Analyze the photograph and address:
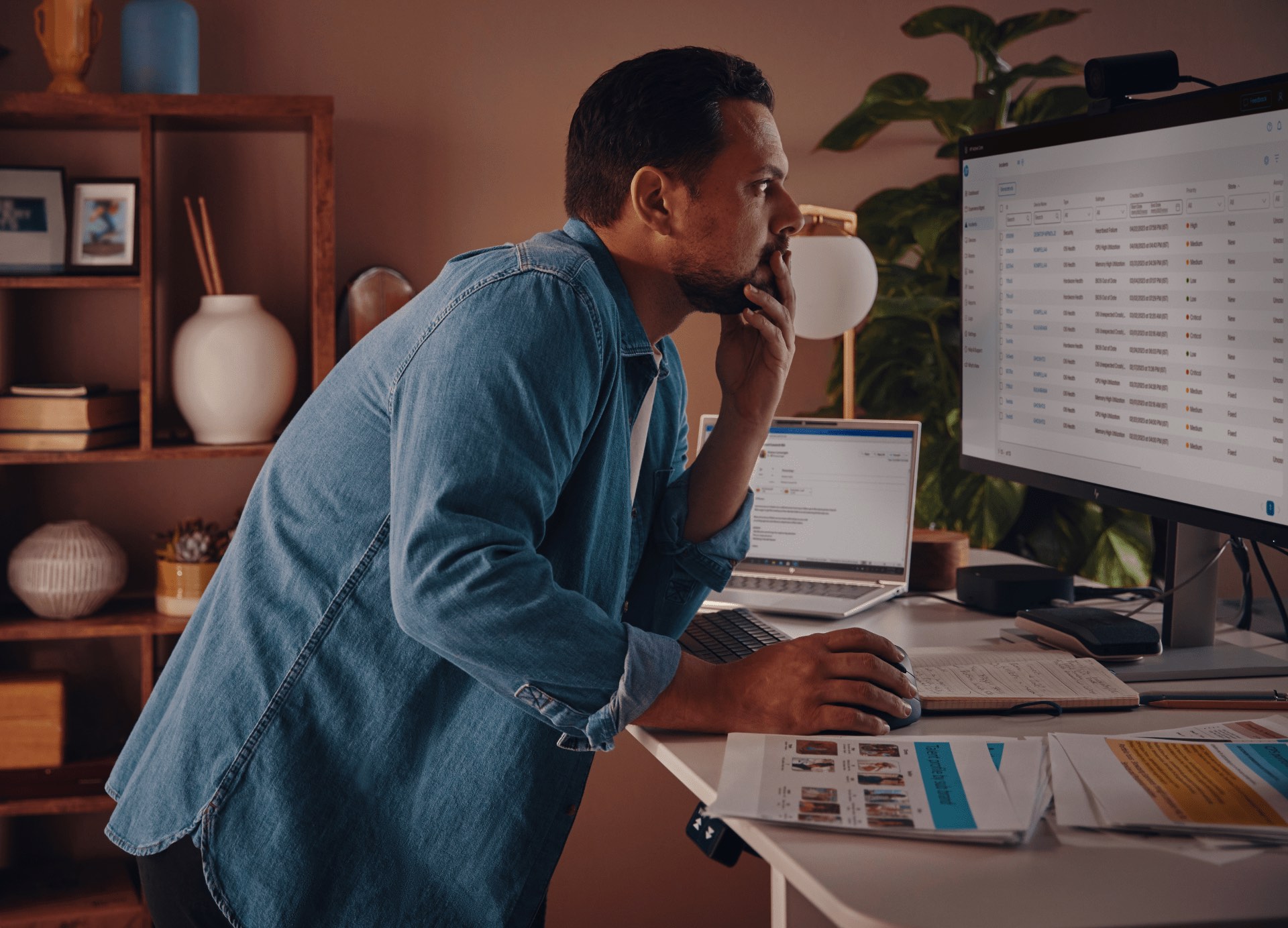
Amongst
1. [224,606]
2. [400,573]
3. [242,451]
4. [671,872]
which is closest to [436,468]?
[400,573]

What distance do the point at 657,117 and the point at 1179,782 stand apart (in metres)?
0.75

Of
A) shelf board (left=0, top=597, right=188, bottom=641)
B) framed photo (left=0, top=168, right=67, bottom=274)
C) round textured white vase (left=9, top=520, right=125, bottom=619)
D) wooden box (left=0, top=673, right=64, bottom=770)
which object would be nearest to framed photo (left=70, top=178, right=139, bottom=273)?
framed photo (left=0, top=168, right=67, bottom=274)

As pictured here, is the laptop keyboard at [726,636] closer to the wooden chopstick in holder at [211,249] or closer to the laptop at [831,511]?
the laptop at [831,511]

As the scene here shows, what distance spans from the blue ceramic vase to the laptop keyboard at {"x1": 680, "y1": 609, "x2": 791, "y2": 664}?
150 cm

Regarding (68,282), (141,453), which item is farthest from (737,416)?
(68,282)

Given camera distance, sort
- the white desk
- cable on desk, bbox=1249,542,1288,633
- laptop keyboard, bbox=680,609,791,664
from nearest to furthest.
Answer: the white desk → laptop keyboard, bbox=680,609,791,664 → cable on desk, bbox=1249,542,1288,633

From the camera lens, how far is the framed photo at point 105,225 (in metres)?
2.23

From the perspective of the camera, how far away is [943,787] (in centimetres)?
88

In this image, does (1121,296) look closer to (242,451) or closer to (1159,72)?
(1159,72)

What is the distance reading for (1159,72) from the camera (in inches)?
53.1

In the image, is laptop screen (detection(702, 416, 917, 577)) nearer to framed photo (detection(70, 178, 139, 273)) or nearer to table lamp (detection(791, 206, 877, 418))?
table lamp (detection(791, 206, 877, 418))

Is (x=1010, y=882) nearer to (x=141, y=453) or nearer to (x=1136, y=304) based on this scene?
(x=1136, y=304)

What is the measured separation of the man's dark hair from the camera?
1095 mm

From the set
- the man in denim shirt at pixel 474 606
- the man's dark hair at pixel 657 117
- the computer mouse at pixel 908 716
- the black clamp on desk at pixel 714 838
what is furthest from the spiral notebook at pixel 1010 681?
the man's dark hair at pixel 657 117
